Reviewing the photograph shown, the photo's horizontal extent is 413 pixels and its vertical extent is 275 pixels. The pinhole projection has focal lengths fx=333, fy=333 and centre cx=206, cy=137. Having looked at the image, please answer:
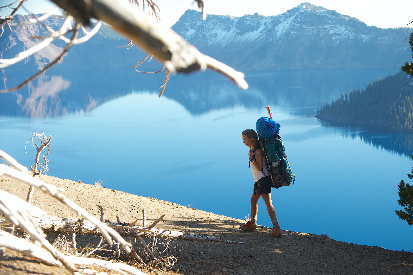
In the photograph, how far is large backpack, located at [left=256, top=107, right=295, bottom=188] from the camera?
4871mm

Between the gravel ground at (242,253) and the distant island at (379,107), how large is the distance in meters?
87.6

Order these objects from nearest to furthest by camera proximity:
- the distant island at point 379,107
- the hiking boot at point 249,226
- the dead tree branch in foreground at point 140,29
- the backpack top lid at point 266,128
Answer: the dead tree branch in foreground at point 140,29 < the backpack top lid at point 266,128 < the hiking boot at point 249,226 < the distant island at point 379,107

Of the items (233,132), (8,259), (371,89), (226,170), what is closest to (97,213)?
(8,259)

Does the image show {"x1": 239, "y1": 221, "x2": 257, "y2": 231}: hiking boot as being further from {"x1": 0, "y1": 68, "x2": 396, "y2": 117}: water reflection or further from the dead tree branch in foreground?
{"x1": 0, "y1": 68, "x2": 396, "y2": 117}: water reflection

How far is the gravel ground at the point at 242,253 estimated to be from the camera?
3.98 meters

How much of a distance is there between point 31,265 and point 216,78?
163m

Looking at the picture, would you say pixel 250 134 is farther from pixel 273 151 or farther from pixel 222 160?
pixel 222 160

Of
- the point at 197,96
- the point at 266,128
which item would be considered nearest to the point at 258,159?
the point at 266,128

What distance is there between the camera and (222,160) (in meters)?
47.4

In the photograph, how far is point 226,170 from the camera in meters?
43.6

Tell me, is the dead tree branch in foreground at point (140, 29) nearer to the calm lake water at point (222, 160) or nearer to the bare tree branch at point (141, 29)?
the bare tree branch at point (141, 29)

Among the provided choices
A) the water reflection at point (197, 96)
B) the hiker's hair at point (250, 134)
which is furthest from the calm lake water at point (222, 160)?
the hiker's hair at point (250, 134)

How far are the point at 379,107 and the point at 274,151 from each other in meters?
109

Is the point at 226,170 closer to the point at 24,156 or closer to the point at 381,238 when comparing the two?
the point at 381,238
